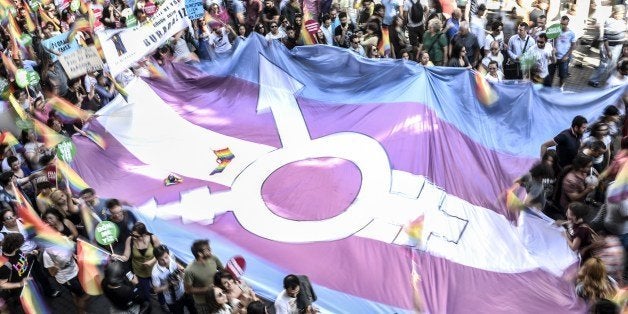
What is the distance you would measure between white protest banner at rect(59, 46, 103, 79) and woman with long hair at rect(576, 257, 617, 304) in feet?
26.6

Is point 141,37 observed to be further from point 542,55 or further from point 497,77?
point 542,55

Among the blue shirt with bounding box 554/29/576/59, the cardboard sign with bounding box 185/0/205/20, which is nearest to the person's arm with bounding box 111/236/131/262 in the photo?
the cardboard sign with bounding box 185/0/205/20

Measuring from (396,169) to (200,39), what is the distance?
5322mm

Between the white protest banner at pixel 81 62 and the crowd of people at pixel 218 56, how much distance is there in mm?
358

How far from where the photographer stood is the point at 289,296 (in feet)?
19.0

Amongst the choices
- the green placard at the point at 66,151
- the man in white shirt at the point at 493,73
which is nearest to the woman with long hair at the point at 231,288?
the green placard at the point at 66,151

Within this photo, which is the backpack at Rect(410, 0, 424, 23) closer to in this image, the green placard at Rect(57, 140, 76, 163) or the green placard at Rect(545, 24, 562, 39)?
the green placard at Rect(545, 24, 562, 39)

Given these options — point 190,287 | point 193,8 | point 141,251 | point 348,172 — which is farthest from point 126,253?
point 193,8

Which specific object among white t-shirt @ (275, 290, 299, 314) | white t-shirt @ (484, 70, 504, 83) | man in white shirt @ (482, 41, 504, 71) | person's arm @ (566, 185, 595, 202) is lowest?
person's arm @ (566, 185, 595, 202)

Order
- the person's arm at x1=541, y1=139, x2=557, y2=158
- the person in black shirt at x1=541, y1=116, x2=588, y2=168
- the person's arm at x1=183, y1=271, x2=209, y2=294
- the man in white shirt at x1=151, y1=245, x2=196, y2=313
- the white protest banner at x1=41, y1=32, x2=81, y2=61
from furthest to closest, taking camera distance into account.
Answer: the white protest banner at x1=41, y1=32, x2=81, y2=61, the person's arm at x1=541, y1=139, x2=557, y2=158, the person in black shirt at x1=541, y1=116, x2=588, y2=168, the man in white shirt at x1=151, y1=245, x2=196, y2=313, the person's arm at x1=183, y1=271, x2=209, y2=294

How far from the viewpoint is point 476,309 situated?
244 inches

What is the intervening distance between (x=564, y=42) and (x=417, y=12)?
2800 mm

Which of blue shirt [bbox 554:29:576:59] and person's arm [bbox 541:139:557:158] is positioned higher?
blue shirt [bbox 554:29:576:59]

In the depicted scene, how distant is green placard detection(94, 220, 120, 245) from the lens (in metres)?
6.66
